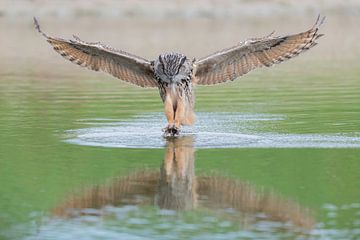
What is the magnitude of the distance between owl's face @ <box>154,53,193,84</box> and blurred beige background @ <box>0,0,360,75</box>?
24.0m

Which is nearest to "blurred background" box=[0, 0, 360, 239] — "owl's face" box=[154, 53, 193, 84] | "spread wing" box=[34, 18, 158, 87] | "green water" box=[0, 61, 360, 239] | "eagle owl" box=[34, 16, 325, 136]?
"green water" box=[0, 61, 360, 239]

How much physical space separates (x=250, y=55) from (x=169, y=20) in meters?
31.8

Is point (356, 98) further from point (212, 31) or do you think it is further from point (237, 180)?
point (212, 31)

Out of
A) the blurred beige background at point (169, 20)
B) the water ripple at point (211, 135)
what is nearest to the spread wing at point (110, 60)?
the water ripple at point (211, 135)

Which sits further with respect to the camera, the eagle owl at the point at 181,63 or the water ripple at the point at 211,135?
the eagle owl at the point at 181,63

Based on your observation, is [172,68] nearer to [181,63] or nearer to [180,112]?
[181,63]

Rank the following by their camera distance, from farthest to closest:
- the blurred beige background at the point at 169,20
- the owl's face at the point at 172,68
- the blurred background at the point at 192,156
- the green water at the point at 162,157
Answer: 1. the blurred beige background at the point at 169,20
2. the owl's face at the point at 172,68
3. the green water at the point at 162,157
4. the blurred background at the point at 192,156

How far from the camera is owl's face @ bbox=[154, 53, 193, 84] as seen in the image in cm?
1653

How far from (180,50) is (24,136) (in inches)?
800

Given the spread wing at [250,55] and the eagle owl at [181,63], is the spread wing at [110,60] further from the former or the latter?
the spread wing at [250,55]

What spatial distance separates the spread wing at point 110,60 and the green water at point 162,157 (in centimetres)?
92

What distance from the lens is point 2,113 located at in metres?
20.1

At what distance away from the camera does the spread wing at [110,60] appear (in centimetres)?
1778

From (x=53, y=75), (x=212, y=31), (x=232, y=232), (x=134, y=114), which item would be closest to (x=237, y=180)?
(x=232, y=232)
